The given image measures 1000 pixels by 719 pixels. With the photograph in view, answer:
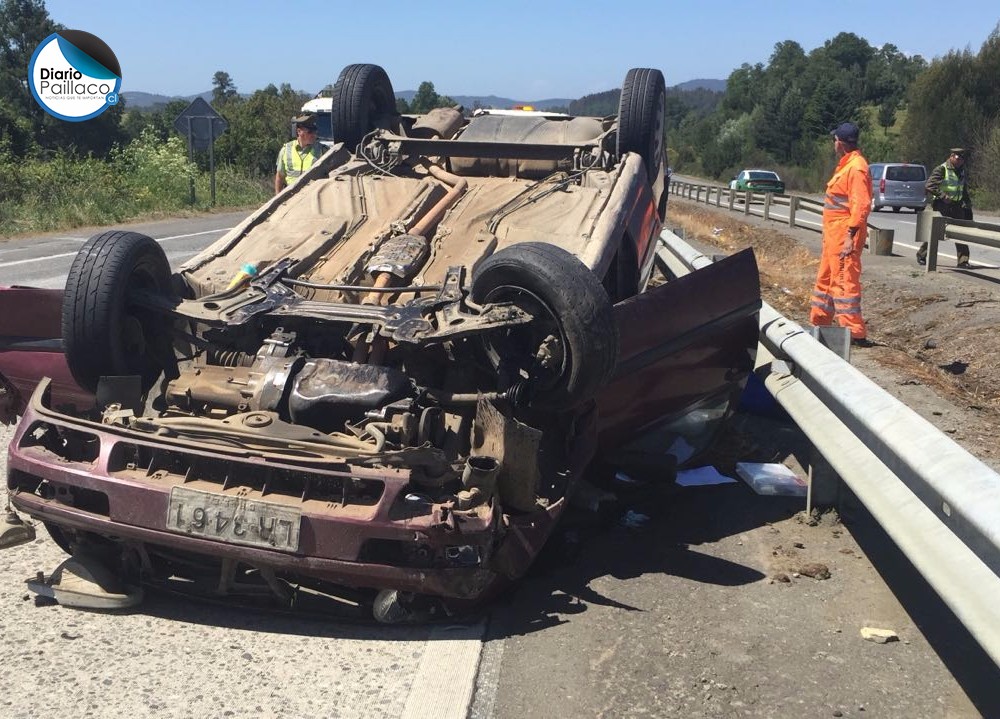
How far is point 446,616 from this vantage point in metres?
3.78

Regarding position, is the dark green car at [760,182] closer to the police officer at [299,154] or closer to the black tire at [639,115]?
the police officer at [299,154]

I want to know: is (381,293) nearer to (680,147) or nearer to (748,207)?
(748,207)

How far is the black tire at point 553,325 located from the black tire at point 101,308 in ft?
5.13

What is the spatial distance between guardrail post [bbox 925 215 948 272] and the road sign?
1842cm

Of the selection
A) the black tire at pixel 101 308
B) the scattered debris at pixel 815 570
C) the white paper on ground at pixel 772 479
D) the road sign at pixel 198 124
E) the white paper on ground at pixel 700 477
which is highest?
the road sign at pixel 198 124

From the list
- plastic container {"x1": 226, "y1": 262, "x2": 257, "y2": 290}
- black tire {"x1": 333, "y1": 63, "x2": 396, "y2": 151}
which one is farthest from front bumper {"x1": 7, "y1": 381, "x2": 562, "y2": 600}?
black tire {"x1": 333, "y1": 63, "x2": 396, "y2": 151}

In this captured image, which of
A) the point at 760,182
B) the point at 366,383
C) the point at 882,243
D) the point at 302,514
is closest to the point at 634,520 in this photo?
the point at 366,383

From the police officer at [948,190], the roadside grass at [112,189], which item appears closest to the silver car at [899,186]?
the police officer at [948,190]

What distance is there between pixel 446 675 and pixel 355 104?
4.70 metres

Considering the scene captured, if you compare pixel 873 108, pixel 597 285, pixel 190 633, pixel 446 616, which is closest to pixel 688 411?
pixel 597 285

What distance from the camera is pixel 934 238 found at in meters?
12.9

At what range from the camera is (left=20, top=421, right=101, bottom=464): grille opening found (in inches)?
151

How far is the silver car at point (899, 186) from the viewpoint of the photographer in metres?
31.7

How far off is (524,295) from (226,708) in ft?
6.09
